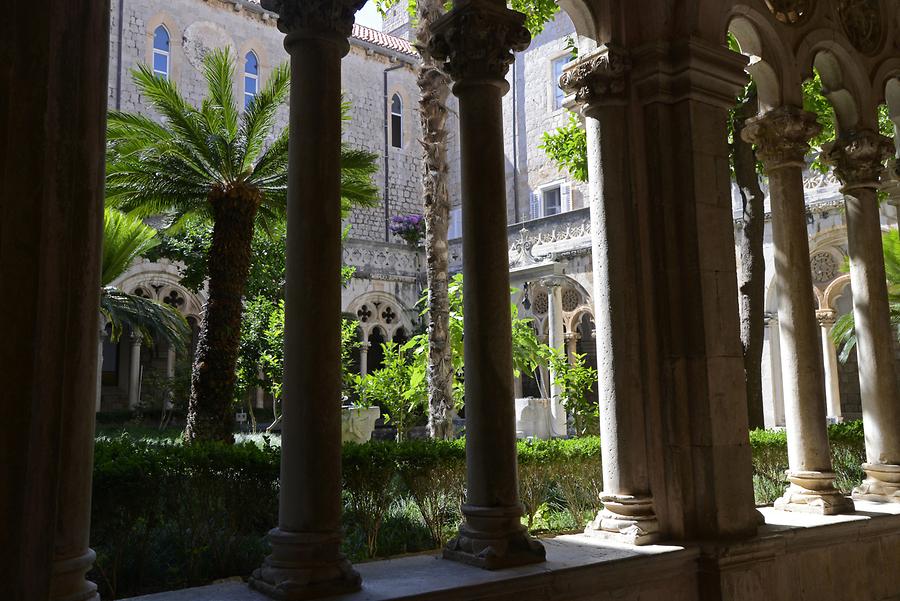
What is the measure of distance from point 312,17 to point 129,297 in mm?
12195

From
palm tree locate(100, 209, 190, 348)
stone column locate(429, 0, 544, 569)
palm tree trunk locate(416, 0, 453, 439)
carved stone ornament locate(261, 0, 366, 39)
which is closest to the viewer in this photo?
carved stone ornament locate(261, 0, 366, 39)

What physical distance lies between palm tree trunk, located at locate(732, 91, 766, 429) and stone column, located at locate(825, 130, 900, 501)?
1.86 meters

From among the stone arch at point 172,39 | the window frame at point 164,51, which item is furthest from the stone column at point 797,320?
the window frame at point 164,51

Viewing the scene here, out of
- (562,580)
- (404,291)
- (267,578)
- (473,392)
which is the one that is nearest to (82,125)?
(267,578)

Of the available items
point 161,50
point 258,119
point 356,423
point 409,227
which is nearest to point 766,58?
point 258,119

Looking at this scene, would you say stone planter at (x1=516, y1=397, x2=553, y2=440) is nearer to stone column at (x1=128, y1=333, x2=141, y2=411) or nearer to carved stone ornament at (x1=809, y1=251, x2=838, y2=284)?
carved stone ornament at (x1=809, y1=251, x2=838, y2=284)

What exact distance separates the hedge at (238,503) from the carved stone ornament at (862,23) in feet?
12.8

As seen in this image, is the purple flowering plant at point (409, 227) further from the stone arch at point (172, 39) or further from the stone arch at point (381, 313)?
the stone arch at point (172, 39)

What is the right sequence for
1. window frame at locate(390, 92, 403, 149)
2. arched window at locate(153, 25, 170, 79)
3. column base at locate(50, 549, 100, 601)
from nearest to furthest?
1. column base at locate(50, 549, 100, 601)
2. arched window at locate(153, 25, 170, 79)
3. window frame at locate(390, 92, 403, 149)

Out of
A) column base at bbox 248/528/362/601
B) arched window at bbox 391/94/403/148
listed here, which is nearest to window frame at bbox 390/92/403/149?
arched window at bbox 391/94/403/148

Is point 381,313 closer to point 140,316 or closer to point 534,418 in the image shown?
point 140,316

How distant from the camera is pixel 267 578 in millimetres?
3156

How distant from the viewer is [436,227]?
29.0ft

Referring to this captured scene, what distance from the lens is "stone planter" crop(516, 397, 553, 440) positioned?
41.8 feet
